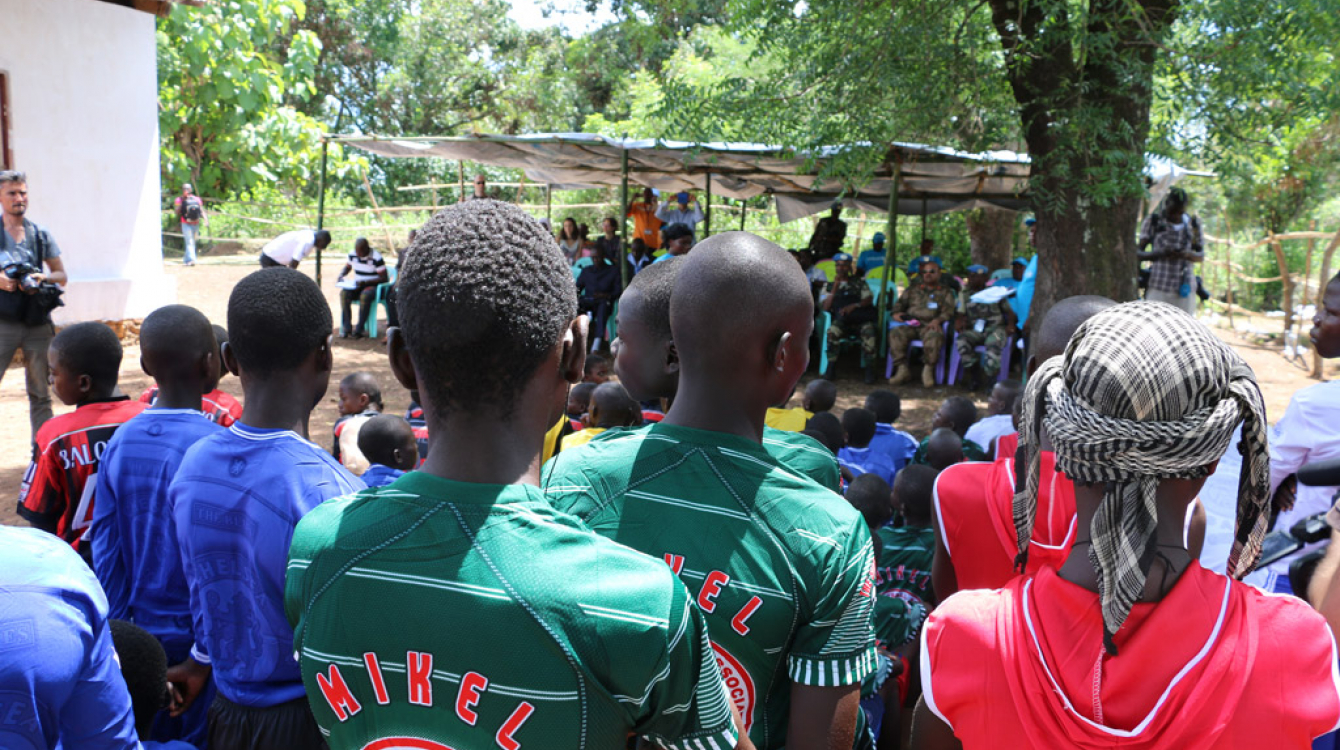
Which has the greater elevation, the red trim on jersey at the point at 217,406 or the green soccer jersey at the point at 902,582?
the red trim on jersey at the point at 217,406

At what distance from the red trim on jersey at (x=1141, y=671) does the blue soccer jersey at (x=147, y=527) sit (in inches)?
72.8

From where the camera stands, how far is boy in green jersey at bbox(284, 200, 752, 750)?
1.12 metres

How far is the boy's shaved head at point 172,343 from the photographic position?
9.18 feet

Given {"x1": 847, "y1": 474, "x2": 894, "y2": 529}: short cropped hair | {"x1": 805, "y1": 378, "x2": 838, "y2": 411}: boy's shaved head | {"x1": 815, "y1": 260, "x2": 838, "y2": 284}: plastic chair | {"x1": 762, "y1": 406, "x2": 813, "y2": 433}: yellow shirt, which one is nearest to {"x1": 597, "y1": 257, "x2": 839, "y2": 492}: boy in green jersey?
{"x1": 847, "y1": 474, "x2": 894, "y2": 529}: short cropped hair

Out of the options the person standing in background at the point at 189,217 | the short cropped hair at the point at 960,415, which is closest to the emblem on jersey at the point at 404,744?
the short cropped hair at the point at 960,415

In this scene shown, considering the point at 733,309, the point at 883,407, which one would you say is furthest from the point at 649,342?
the point at 883,407

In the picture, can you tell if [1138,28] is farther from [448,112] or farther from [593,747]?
[448,112]

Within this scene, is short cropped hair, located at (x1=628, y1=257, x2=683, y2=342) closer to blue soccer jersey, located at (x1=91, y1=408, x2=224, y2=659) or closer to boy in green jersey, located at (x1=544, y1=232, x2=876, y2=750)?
boy in green jersey, located at (x1=544, y1=232, x2=876, y2=750)

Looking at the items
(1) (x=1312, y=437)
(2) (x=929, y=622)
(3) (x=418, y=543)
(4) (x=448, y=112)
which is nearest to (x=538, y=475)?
(3) (x=418, y=543)

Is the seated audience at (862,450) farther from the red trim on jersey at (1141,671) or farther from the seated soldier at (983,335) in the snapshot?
the seated soldier at (983,335)

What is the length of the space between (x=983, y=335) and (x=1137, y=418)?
28.4 ft

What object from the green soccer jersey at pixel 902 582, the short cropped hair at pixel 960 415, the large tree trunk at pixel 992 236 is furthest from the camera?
the large tree trunk at pixel 992 236

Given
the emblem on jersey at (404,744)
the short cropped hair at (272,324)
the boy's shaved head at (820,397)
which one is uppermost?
the short cropped hair at (272,324)

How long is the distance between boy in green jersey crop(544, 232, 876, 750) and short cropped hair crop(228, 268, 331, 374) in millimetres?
857
